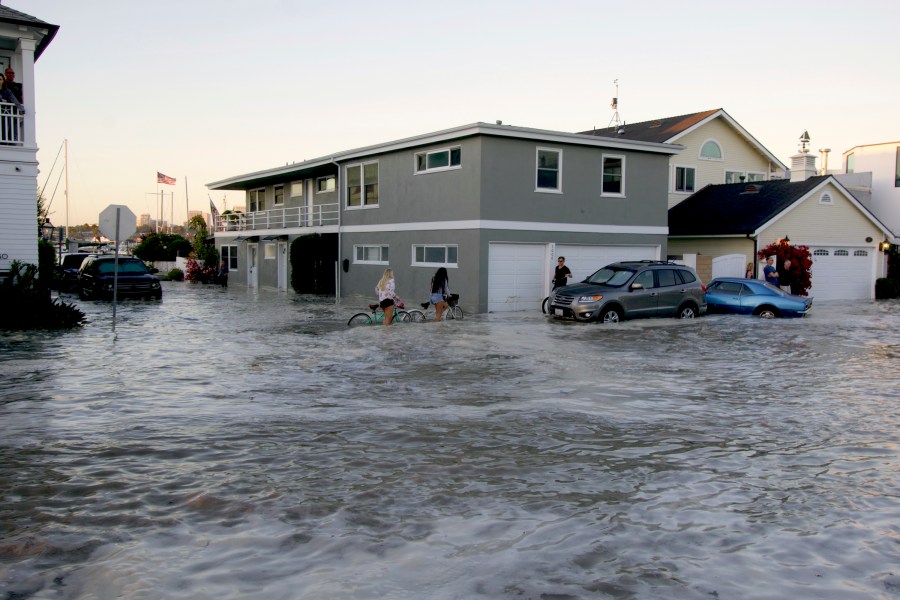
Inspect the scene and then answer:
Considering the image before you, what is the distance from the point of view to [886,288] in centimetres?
3391

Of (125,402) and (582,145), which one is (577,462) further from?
(582,145)

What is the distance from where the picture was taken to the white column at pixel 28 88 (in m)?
19.6

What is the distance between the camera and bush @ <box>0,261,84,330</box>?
17938 mm

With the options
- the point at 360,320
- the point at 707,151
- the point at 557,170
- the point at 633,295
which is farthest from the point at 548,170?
the point at 707,151

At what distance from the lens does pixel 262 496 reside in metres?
6.68

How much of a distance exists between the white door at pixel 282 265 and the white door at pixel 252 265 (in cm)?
296

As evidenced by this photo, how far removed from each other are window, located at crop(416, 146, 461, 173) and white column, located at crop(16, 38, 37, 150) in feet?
37.9

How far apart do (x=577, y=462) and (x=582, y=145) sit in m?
19.2

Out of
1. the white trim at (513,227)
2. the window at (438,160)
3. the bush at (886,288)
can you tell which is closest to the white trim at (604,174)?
the white trim at (513,227)

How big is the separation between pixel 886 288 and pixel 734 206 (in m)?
8.86

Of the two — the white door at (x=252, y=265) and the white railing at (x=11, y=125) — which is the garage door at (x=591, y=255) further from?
the white door at (x=252, y=265)

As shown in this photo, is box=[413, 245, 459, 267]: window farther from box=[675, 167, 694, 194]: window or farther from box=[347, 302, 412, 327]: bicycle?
box=[675, 167, 694, 194]: window

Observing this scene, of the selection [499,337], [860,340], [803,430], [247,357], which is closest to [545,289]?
[499,337]

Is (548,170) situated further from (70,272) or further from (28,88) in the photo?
(70,272)
